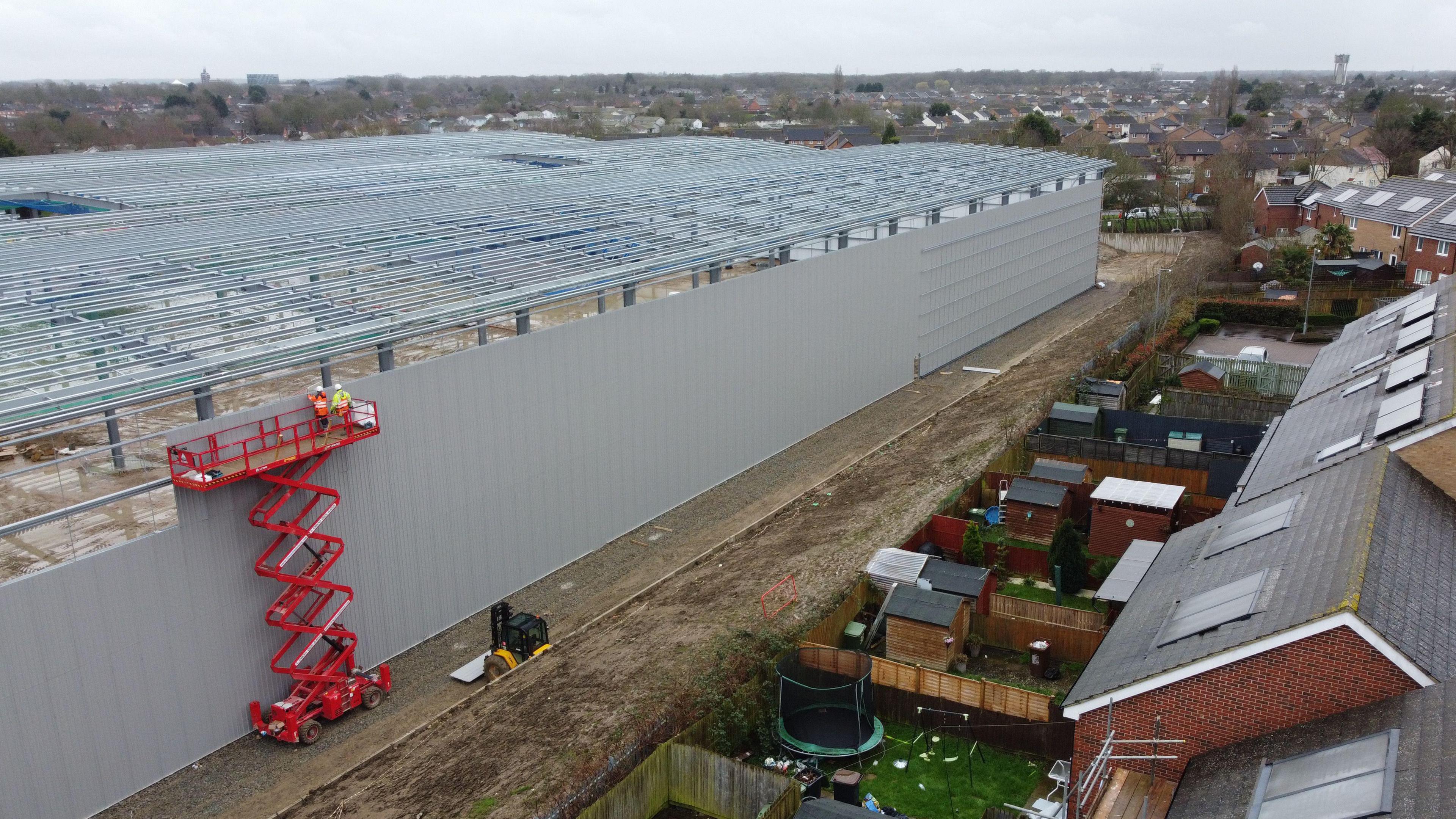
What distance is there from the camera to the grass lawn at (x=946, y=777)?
604 inches

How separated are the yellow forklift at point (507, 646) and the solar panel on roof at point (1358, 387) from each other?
51.5ft

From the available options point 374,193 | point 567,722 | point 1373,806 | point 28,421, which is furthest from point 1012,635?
point 374,193

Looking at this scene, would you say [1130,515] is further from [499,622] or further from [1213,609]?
[499,622]

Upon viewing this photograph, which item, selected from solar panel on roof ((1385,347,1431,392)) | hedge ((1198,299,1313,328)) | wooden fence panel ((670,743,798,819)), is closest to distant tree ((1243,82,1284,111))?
hedge ((1198,299,1313,328))

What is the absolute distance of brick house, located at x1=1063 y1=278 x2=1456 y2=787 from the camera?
36.9 ft

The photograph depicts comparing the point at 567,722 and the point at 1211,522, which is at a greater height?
the point at 1211,522

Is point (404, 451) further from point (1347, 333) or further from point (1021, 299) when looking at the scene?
point (1021, 299)

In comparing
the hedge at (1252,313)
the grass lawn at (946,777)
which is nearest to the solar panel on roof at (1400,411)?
the grass lawn at (946,777)

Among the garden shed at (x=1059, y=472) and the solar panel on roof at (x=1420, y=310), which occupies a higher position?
the solar panel on roof at (x=1420, y=310)

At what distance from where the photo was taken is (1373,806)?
9.01 metres

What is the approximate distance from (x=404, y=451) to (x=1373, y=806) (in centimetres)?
1517

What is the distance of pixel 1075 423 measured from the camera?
94.9ft

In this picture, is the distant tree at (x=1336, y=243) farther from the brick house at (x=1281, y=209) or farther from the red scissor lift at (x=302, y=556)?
the red scissor lift at (x=302, y=556)

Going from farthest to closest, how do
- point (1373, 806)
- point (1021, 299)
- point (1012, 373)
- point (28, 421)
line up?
point (1021, 299) → point (1012, 373) → point (28, 421) → point (1373, 806)
